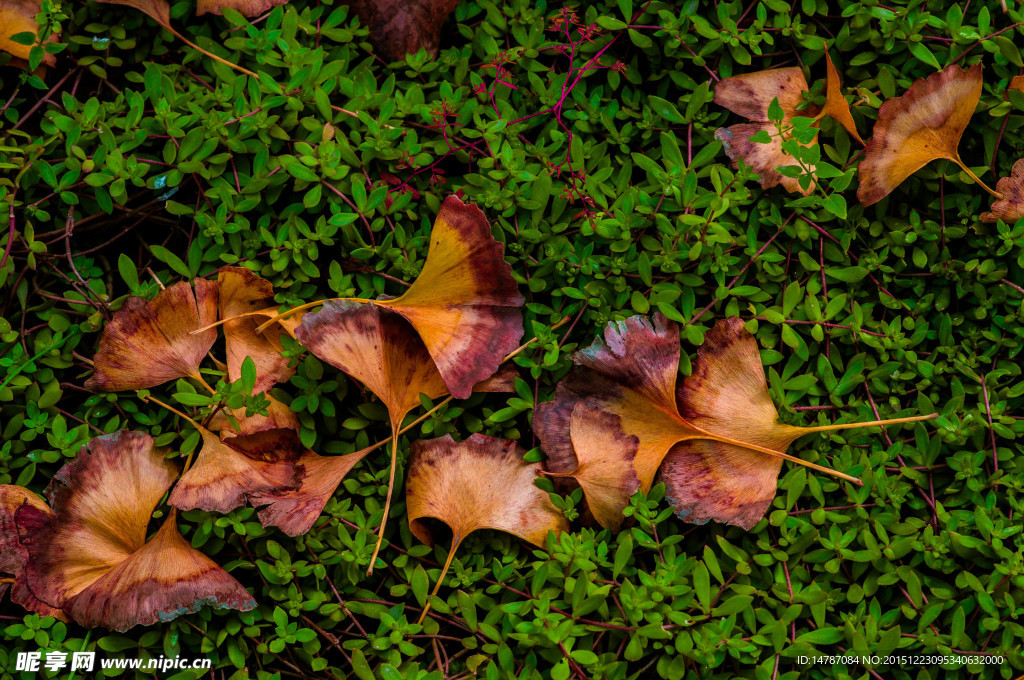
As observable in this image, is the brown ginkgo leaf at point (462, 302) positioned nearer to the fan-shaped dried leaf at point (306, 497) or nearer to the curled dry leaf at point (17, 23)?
the fan-shaped dried leaf at point (306, 497)

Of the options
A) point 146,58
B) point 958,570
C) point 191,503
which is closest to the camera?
point 191,503

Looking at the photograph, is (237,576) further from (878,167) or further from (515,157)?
(878,167)

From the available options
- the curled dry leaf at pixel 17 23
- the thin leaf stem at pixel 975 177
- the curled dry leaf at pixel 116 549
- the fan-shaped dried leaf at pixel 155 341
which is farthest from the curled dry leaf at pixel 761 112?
the curled dry leaf at pixel 17 23

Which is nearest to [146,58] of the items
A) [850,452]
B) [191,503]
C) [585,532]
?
[191,503]

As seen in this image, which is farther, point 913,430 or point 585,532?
point 913,430

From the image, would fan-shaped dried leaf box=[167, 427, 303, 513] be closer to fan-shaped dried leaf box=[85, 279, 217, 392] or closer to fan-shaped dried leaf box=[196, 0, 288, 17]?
fan-shaped dried leaf box=[85, 279, 217, 392]

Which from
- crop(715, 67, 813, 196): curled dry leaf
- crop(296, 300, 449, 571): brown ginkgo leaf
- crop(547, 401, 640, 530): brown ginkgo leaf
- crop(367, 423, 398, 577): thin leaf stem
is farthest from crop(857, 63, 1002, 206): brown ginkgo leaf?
crop(367, 423, 398, 577): thin leaf stem

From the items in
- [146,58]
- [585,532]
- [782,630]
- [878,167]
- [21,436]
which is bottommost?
[782,630]

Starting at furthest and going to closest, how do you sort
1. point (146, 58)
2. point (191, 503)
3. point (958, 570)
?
point (146, 58) → point (958, 570) → point (191, 503)
